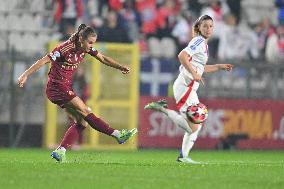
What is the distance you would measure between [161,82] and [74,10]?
302cm

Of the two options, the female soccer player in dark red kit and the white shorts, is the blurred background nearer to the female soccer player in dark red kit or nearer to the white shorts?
the white shorts

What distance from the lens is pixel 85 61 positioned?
860 inches

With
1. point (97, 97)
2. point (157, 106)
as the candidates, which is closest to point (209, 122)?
point (97, 97)

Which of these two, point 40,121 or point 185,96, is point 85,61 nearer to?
point 40,121

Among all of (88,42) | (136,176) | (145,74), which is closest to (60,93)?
(88,42)

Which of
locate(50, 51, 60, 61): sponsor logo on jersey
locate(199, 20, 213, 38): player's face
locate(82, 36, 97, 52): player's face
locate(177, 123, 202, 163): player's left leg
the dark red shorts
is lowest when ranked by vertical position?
locate(177, 123, 202, 163): player's left leg

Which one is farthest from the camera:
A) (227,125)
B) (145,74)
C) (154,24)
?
(154,24)

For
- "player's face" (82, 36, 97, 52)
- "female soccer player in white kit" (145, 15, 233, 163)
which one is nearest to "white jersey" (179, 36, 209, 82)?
"female soccer player in white kit" (145, 15, 233, 163)

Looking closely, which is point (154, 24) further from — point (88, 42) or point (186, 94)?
point (88, 42)

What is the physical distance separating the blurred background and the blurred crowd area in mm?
25

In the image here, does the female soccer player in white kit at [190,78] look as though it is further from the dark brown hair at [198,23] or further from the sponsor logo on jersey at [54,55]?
the sponsor logo on jersey at [54,55]

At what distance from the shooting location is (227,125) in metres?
22.5

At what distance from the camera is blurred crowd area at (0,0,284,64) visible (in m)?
22.9

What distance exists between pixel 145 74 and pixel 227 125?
2.26 metres
